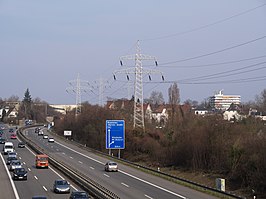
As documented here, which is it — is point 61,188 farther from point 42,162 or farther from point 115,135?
point 115,135

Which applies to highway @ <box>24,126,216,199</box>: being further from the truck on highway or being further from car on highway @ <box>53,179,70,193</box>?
the truck on highway

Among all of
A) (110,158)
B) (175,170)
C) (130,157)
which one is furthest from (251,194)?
(130,157)

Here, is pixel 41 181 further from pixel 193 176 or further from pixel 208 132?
pixel 208 132

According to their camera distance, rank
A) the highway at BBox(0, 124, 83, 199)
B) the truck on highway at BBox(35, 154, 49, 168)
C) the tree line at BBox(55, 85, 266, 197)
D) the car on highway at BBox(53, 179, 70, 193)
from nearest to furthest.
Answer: the highway at BBox(0, 124, 83, 199) → the car on highway at BBox(53, 179, 70, 193) → the tree line at BBox(55, 85, 266, 197) → the truck on highway at BBox(35, 154, 49, 168)

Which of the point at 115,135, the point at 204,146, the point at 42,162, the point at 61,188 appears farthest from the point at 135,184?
the point at 204,146

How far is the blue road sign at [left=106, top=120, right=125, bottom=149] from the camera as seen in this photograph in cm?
5919

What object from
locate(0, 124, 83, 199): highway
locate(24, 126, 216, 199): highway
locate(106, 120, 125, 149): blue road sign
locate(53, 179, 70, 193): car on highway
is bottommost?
locate(24, 126, 216, 199): highway

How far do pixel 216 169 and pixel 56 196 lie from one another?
94.2 feet

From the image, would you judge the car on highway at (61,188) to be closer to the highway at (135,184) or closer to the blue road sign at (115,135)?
the highway at (135,184)

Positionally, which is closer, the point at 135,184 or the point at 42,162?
the point at 135,184

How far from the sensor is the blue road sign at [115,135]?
59.2 m

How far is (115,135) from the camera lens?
59.4m

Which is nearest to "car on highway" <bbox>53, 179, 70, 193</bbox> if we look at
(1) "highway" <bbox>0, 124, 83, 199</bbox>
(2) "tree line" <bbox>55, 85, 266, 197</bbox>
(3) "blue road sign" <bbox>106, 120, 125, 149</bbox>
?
(1) "highway" <bbox>0, 124, 83, 199</bbox>

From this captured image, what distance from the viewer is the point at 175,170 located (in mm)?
67688
